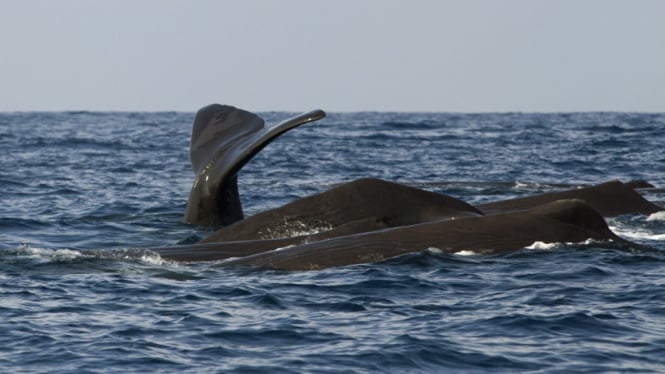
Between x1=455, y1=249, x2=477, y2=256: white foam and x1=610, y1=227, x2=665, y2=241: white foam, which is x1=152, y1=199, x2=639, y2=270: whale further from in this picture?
x1=610, y1=227, x2=665, y2=241: white foam

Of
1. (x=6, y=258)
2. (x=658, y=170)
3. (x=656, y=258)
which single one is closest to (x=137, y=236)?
(x=6, y=258)

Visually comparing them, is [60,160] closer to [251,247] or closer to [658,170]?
[658,170]

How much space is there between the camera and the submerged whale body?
13.4 metres

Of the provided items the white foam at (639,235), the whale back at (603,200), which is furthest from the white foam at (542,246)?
the whale back at (603,200)

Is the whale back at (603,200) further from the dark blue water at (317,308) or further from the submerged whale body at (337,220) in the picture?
the dark blue water at (317,308)

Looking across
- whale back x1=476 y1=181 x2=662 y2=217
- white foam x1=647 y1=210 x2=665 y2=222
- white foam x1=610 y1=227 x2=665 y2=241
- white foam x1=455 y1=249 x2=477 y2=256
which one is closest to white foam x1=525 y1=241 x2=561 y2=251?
white foam x1=455 y1=249 x2=477 y2=256

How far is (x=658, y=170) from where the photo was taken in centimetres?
3100

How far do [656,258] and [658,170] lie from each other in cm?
1822

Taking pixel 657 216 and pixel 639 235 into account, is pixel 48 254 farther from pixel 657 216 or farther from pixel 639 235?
pixel 657 216

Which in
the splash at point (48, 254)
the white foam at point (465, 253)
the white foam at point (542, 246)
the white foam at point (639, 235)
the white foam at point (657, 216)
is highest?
the white foam at point (542, 246)

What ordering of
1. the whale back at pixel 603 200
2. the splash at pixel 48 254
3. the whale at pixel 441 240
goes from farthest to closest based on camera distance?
the whale back at pixel 603 200, the splash at pixel 48 254, the whale at pixel 441 240

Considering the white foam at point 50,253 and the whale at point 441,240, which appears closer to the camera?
the whale at point 441,240

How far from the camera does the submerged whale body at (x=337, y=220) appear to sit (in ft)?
44.0

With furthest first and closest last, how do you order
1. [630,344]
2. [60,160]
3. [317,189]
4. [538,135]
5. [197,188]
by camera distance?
[538,135] < [60,160] < [317,189] < [197,188] < [630,344]
